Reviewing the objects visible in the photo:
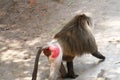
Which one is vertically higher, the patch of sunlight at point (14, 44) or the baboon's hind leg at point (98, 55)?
the patch of sunlight at point (14, 44)

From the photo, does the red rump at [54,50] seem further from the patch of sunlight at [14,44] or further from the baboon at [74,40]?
the patch of sunlight at [14,44]

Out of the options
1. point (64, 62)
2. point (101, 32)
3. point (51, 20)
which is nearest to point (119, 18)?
point (101, 32)

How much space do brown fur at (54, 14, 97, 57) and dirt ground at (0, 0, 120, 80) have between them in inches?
18.5

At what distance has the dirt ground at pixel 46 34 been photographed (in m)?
5.84

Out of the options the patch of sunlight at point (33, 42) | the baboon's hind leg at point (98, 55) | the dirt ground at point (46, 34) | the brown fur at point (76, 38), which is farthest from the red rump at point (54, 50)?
the patch of sunlight at point (33, 42)

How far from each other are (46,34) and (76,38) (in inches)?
85.2

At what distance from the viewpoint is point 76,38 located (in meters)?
5.39

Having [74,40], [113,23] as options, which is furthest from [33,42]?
[74,40]

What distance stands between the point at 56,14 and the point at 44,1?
3.44 feet

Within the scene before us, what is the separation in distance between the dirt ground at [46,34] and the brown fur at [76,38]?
0.47m

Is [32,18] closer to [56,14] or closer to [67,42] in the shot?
[56,14]

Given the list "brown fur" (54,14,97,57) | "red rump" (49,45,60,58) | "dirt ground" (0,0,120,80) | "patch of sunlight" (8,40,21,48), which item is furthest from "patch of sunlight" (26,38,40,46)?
"red rump" (49,45,60,58)

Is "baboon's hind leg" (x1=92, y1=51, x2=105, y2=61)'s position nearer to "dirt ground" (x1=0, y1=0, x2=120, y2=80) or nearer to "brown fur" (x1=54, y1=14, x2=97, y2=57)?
"dirt ground" (x1=0, y1=0, x2=120, y2=80)

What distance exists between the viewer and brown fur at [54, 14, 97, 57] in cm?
537
